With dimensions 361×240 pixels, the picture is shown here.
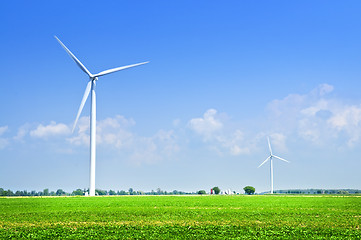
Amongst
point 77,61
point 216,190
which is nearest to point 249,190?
point 216,190

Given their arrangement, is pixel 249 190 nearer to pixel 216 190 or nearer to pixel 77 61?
pixel 216 190

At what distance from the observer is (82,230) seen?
23984 mm

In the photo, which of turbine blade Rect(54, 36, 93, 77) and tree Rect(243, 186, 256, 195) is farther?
tree Rect(243, 186, 256, 195)

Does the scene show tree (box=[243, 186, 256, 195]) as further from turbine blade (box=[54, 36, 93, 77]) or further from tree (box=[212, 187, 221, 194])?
turbine blade (box=[54, 36, 93, 77])

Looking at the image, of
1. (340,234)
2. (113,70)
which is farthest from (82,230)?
(113,70)

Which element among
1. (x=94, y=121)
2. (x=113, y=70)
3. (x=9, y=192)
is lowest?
(x=9, y=192)

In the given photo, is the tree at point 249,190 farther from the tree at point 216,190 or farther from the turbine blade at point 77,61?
the turbine blade at point 77,61

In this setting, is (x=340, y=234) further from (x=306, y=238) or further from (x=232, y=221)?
(x=232, y=221)

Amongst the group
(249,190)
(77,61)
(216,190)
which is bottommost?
(249,190)

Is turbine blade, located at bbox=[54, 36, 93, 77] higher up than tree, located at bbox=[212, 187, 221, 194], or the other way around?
turbine blade, located at bbox=[54, 36, 93, 77]

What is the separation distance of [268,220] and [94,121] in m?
62.4

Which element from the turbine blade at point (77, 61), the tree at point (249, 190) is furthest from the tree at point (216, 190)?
the turbine blade at point (77, 61)

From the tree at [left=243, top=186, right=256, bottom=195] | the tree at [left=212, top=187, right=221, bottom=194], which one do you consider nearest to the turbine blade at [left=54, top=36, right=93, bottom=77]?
the tree at [left=212, top=187, right=221, bottom=194]

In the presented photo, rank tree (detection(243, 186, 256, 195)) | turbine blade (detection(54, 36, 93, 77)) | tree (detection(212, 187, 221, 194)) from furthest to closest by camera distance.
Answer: tree (detection(243, 186, 256, 195))
tree (detection(212, 187, 221, 194))
turbine blade (detection(54, 36, 93, 77))
